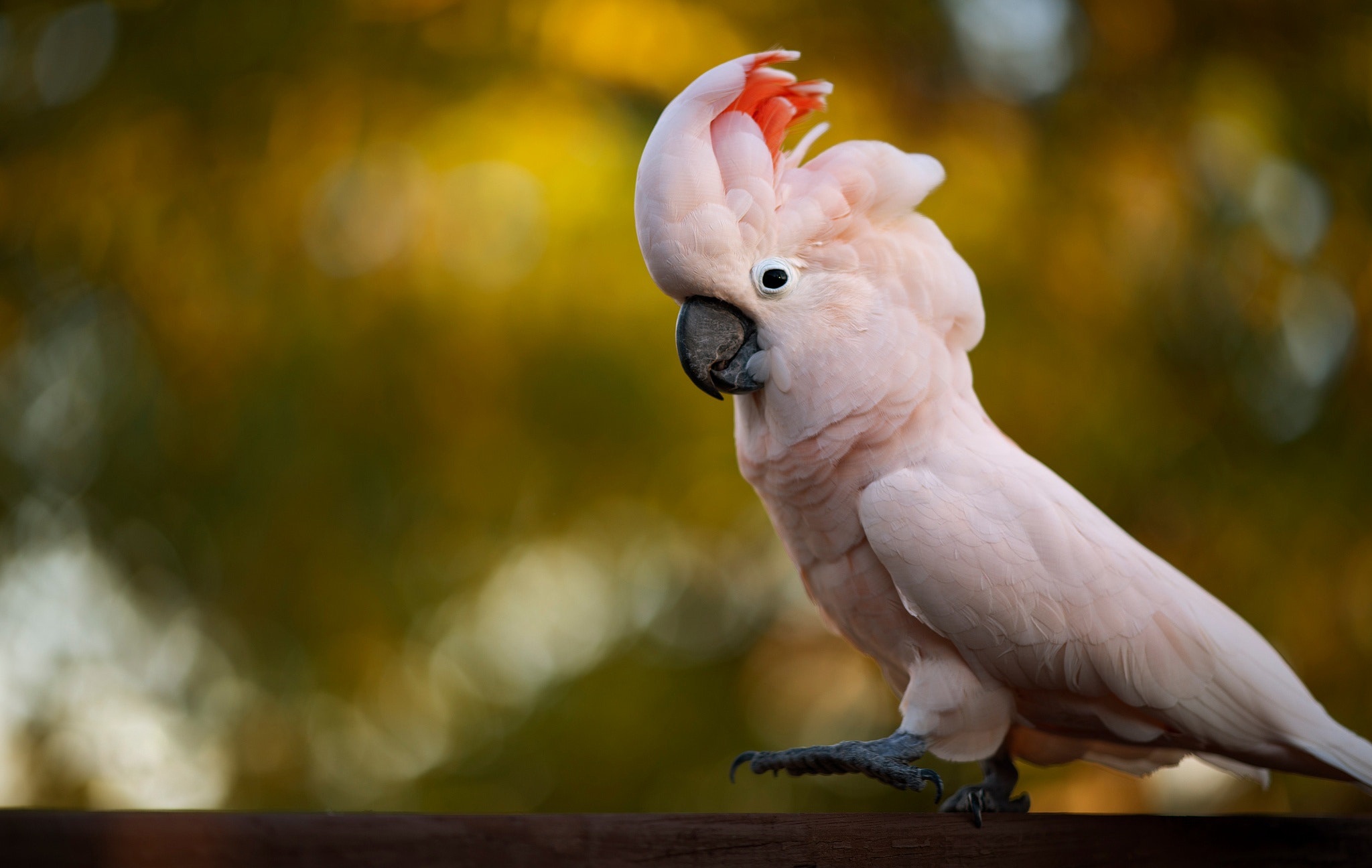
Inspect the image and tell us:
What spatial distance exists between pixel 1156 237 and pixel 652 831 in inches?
99.3

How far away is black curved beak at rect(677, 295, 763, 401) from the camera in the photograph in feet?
3.69

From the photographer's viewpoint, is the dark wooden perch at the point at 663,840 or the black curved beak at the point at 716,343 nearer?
the dark wooden perch at the point at 663,840

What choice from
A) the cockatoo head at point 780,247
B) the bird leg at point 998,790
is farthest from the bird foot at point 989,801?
the cockatoo head at point 780,247

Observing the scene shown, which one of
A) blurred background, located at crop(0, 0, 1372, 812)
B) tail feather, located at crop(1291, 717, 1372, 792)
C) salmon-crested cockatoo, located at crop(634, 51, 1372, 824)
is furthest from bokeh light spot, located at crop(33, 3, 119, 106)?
tail feather, located at crop(1291, 717, 1372, 792)

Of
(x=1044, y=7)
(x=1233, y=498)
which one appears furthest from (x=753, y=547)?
(x=1044, y=7)

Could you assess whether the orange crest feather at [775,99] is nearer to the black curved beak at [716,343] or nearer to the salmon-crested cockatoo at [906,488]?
the salmon-crested cockatoo at [906,488]

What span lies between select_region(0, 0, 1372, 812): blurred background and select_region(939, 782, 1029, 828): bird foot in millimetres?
1265

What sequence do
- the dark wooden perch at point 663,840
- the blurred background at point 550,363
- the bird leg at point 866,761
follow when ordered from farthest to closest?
the blurred background at point 550,363
the bird leg at point 866,761
the dark wooden perch at point 663,840

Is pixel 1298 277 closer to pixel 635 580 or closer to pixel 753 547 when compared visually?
pixel 753 547

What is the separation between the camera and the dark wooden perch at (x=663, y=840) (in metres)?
0.59

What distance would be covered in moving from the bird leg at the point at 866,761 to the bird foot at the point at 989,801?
145 millimetres

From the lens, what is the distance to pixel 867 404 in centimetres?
111

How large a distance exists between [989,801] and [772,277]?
2.64 ft

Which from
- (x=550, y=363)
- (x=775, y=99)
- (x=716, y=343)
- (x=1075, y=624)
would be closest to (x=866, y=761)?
(x=1075, y=624)
